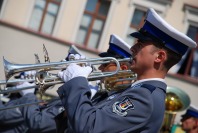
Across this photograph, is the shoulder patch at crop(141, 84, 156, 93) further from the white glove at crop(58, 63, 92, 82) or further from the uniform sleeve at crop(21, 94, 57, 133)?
the uniform sleeve at crop(21, 94, 57, 133)

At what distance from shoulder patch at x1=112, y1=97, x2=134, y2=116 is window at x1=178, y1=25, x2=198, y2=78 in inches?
537

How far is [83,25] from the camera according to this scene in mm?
16062

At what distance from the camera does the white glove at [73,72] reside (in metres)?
2.59

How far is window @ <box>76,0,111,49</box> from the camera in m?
16.0

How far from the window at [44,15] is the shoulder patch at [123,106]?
13541 millimetres

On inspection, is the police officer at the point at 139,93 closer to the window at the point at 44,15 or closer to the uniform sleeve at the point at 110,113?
the uniform sleeve at the point at 110,113

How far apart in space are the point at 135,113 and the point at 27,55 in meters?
13.0

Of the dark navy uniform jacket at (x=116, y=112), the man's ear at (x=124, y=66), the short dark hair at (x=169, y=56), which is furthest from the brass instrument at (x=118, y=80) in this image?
the dark navy uniform jacket at (x=116, y=112)

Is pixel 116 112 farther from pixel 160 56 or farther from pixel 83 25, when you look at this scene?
pixel 83 25

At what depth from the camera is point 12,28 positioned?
1517cm

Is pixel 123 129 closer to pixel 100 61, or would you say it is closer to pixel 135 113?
pixel 135 113

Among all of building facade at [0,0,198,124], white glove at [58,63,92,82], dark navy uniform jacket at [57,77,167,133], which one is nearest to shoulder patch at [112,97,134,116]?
dark navy uniform jacket at [57,77,167,133]

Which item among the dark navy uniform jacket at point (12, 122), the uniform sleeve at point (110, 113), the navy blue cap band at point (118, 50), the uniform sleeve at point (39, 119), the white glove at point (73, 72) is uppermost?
the navy blue cap band at point (118, 50)

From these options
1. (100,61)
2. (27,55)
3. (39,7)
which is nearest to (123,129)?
(100,61)
